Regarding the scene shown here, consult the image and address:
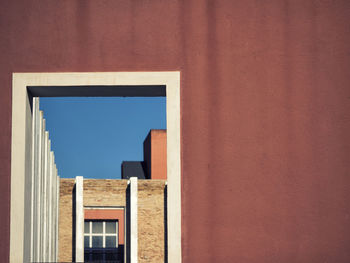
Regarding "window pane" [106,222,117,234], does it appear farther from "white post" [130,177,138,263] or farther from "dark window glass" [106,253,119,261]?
"white post" [130,177,138,263]

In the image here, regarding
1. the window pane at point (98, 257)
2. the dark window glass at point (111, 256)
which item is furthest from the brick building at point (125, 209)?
the dark window glass at point (111, 256)

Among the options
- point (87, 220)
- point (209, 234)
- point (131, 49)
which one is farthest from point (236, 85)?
point (87, 220)

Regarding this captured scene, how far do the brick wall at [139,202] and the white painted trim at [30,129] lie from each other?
625 inches

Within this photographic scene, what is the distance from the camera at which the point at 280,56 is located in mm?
6102

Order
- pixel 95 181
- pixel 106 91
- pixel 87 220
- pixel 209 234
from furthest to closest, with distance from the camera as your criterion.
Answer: pixel 87 220 < pixel 95 181 < pixel 106 91 < pixel 209 234

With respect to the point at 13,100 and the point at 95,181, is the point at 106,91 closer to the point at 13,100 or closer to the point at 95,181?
the point at 13,100

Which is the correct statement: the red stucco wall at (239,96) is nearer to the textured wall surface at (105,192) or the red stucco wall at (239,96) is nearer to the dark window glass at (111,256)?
the textured wall surface at (105,192)

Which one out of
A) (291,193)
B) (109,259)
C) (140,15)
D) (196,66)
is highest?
(140,15)

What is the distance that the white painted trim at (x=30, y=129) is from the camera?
5793mm

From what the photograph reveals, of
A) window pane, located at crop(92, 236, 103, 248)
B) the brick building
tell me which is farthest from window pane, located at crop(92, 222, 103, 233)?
the brick building

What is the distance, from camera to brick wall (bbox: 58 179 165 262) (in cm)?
2175

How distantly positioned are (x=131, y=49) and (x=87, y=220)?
780 inches

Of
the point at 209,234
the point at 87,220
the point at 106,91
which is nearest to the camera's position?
the point at 209,234

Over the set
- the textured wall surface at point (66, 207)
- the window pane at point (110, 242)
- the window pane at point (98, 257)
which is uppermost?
the textured wall surface at point (66, 207)
